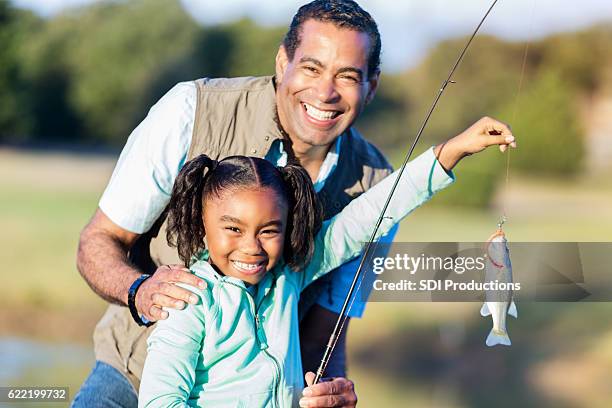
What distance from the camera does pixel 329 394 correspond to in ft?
7.48

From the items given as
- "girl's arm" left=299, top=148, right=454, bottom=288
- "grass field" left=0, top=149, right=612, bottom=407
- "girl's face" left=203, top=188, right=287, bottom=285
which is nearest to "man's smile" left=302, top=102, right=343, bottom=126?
"girl's arm" left=299, top=148, right=454, bottom=288

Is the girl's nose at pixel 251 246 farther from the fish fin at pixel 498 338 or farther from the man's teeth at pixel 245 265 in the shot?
the fish fin at pixel 498 338

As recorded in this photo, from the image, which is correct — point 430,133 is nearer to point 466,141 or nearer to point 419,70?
point 419,70

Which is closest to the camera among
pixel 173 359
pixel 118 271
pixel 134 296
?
pixel 173 359

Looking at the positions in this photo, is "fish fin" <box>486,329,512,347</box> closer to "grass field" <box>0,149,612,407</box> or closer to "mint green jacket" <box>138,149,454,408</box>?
"mint green jacket" <box>138,149,454,408</box>

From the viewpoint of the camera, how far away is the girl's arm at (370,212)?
249 cm

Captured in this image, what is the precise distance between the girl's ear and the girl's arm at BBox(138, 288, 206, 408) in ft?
0.94

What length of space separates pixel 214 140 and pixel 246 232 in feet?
1.48

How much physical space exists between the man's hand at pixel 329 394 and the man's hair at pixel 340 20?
833 mm

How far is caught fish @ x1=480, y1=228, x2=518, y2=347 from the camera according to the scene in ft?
7.89

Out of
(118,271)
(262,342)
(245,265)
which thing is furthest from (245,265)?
(118,271)

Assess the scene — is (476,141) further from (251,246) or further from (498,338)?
(251,246)

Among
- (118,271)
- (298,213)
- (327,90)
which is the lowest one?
(118,271)

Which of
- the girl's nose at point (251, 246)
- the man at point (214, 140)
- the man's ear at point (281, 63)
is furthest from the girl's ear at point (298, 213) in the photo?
the man's ear at point (281, 63)
